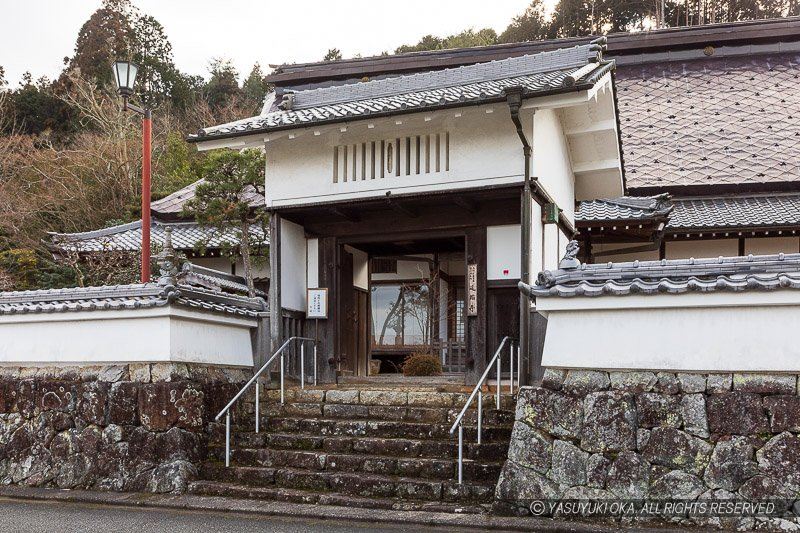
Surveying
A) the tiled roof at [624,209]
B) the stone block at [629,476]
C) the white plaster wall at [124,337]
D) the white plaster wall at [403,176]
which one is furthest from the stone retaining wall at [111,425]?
the tiled roof at [624,209]

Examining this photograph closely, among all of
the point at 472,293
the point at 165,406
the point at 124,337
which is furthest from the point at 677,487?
the point at 124,337

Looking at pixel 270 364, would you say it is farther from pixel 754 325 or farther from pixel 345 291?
pixel 754 325

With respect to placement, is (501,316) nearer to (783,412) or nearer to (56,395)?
(783,412)

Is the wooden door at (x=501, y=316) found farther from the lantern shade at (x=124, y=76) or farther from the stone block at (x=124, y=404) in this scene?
the lantern shade at (x=124, y=76)

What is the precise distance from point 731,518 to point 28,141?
2774cm

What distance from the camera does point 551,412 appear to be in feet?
25.3

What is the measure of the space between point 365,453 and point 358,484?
639mm

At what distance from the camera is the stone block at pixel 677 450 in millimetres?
7121

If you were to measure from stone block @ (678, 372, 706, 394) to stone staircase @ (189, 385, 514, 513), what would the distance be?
2.10 meters

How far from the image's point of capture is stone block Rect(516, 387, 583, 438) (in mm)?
7609

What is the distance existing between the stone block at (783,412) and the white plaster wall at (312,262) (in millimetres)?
6672

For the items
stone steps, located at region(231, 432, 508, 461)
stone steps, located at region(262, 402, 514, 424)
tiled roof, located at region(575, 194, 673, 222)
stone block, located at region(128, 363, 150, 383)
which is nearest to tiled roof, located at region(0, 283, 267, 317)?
stone block, located at region(128, 363, 150, 383)

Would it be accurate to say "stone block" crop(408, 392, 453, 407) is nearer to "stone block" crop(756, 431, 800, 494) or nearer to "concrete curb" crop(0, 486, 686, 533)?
"concrete curb" crop(0, 486, 686, 533)

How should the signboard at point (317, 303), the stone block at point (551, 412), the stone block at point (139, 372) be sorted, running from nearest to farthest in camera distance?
the stone block at point (551, 412) → the stone block at point (139, 372) → the signboard at point (317, 303)
